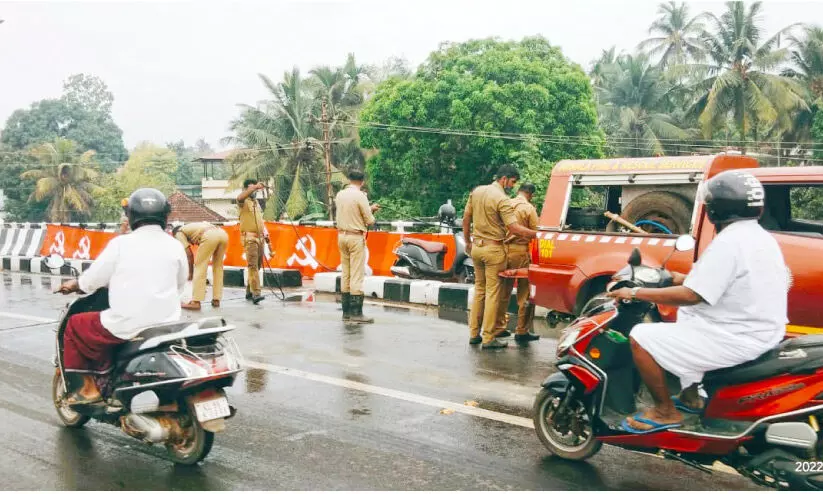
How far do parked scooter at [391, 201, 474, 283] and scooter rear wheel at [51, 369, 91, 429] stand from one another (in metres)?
7.11

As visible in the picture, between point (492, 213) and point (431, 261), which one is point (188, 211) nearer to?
point (431, 261)

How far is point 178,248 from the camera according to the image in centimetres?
486

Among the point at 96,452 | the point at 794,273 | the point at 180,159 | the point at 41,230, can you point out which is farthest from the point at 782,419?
the point at 180,159

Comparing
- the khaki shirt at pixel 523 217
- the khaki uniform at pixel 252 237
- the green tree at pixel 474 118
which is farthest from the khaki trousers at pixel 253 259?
the green tree at pixel 474 118

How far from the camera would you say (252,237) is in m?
11.2

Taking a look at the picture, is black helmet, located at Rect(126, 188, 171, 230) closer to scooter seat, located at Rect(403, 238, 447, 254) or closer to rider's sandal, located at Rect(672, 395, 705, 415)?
rider's sandal, located at Rect(672, 395, 705, 415)

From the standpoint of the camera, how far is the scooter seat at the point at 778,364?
3639 mm

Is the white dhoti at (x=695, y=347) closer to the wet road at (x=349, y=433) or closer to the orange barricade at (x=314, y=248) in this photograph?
the wet road at (x=349, y=433)

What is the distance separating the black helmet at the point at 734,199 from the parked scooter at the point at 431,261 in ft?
25.0

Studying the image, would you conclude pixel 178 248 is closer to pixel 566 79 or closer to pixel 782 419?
pixel 782 419

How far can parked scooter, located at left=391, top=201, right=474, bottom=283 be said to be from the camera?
1168 cm

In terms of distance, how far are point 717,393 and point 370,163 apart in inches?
1282

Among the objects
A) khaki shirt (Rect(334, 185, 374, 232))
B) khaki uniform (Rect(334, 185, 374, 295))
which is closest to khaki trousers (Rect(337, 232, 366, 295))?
khaki uniform (Rect(334, 185, 374, 295))

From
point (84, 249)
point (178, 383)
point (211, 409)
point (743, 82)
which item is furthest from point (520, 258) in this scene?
point (743, 82)
